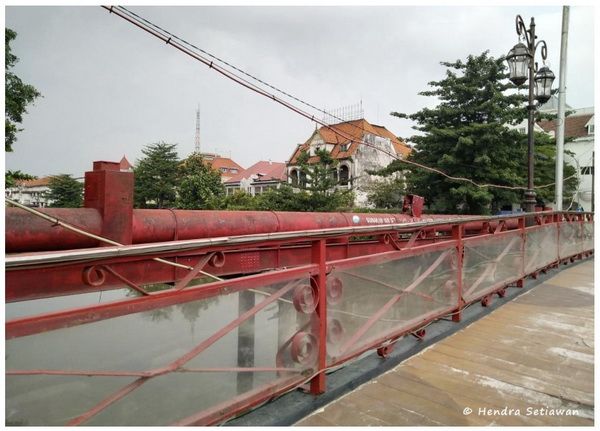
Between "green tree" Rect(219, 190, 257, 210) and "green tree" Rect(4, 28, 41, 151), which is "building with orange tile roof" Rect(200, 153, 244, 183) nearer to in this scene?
"green tree" Rect(219, 190, 257, 210)

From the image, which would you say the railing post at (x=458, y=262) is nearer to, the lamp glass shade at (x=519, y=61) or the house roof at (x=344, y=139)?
the lamp glass shade at (x=519, y=61)

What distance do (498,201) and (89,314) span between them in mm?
27092

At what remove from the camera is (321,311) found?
2.69 meters

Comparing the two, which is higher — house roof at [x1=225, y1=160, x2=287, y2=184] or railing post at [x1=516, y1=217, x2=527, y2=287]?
house roof at [x1=225, y1=160, x2=287, y2=184]

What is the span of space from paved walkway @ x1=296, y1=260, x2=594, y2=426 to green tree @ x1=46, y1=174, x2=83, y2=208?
56.7m

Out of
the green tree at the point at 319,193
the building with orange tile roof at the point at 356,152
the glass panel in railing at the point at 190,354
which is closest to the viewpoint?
the glass panel in railing at the point at 190,354

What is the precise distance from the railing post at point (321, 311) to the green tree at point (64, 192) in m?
56.9

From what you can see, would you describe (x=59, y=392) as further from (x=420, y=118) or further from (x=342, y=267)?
(x=420, y=118)

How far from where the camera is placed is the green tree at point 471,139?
71.4 feet

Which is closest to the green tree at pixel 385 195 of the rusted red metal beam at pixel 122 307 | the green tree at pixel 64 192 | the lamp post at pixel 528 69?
the lamp post at pixel 528 69

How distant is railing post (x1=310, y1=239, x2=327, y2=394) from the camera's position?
2674mm

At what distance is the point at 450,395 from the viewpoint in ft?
9.41

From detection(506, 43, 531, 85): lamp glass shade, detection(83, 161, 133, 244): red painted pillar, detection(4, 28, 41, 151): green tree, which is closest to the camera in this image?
detection(83, 161, 133, 244): red painted pillar

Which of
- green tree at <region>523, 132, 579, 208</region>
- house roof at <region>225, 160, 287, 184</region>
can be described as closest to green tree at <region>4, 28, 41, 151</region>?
green tree at <region>523, 132, 579, 208</region>
